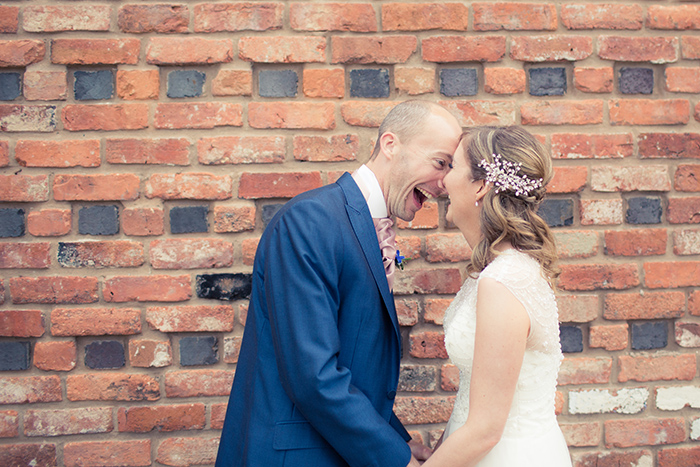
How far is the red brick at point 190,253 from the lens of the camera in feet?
6.09

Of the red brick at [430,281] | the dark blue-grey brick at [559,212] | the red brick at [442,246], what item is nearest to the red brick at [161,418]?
the red brick at [430,281]

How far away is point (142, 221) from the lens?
185 centimetres

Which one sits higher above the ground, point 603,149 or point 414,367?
point 603,149

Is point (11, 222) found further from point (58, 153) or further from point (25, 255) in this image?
point (58, 153)

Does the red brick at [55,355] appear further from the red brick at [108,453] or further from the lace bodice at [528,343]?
the lace bodice at [528,343]

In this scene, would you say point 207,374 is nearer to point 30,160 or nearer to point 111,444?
point 111,444

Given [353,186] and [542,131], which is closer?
[353,186]

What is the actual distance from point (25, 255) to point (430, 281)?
1560mm

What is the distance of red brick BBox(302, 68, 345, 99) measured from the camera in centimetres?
187

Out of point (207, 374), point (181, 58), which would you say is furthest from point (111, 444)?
point (181, 58)

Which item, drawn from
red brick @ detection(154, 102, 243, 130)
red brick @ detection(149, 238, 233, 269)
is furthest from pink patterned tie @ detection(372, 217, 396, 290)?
red brick @ detection(154, 102, 243, 130)

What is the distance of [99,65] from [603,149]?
200 centimetres

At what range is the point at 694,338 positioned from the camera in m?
1.99

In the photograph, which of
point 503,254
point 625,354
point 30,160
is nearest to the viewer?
point 503,254
